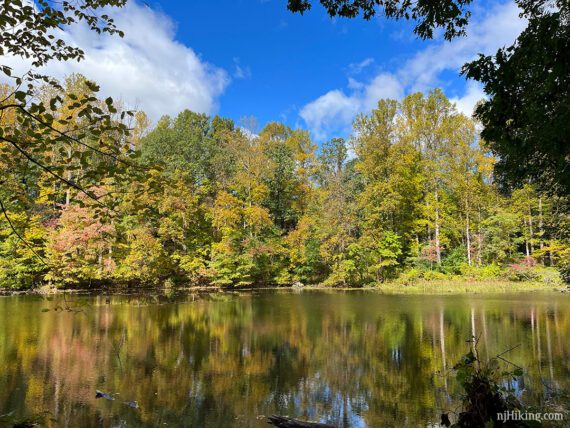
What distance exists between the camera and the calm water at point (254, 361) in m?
5.11

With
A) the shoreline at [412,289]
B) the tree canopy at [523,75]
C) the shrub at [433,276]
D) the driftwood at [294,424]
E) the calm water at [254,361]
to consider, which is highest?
the tree canopy at [523,75]

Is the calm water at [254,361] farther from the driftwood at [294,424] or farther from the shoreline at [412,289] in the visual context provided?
the shoreline at [412,289]

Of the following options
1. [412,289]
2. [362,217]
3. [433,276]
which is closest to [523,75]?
[412,289]

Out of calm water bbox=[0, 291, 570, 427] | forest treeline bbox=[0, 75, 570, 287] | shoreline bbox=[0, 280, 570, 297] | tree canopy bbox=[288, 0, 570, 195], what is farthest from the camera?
forest treeline bbox=[0, 75, 570, 287]

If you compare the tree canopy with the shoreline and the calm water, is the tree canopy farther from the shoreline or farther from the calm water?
the shoreline

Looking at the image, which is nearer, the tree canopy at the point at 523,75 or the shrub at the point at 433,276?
the tree canopy at the point at 523,75

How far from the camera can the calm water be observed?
16.8 feet

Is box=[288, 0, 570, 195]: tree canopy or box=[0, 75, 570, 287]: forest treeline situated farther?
box=[0, 75, 570, 287]: forest treeline

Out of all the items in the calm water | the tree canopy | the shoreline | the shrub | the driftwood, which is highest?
the tree canopy

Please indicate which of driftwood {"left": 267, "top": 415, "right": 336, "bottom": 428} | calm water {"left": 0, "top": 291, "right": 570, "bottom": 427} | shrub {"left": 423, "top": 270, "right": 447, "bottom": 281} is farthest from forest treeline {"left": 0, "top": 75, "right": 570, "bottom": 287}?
driftwood {"left": 267, "top": 415, "right": 336, "bottom": 428}

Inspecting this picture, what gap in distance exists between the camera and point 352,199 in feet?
90.9

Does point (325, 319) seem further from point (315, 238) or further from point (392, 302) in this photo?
point (315, 238)

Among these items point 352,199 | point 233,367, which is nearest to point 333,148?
point 352,199

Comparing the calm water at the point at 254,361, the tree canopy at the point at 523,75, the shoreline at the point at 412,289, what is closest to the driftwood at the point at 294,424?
the calm water at the point at 254,361
